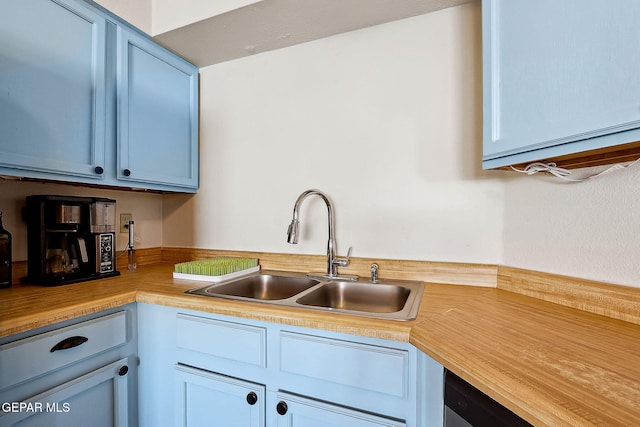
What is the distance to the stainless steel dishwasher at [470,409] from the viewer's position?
0.61 metres

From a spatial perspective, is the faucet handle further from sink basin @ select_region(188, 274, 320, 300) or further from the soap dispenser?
the soap dispenser

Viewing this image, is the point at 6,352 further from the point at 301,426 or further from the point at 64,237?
the point at 301,426

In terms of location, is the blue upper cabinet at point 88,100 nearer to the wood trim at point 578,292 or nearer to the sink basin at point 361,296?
the sink basin at point 361,296

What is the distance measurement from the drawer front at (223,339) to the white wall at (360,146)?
614mm

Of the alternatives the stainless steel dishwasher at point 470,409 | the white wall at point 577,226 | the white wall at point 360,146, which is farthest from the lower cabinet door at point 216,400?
the white wall at point 577,226

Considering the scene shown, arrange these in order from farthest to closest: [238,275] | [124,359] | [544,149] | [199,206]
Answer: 1. [199,206]
2. [238,275]
3. [124,359]
4. [544,149]

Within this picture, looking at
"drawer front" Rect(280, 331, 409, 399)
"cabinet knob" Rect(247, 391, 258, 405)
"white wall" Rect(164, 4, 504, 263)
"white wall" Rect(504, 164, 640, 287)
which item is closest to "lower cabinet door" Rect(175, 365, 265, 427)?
"cabinet knob" Rect(247, 391, 258, 405)

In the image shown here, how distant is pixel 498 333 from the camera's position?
2.47 feet

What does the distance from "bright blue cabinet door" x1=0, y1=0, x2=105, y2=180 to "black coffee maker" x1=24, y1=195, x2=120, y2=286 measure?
0.16 meters

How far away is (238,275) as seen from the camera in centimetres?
146

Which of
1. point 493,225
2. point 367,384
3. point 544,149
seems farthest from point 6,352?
point 493,225

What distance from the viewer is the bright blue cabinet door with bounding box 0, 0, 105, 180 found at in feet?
3.48

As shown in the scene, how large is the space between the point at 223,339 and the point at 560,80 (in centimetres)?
122

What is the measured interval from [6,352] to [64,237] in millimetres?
569
